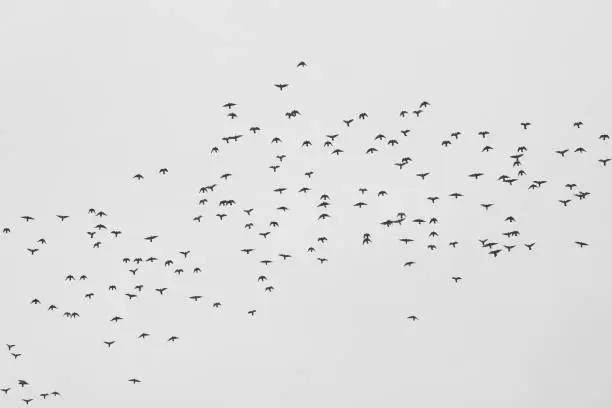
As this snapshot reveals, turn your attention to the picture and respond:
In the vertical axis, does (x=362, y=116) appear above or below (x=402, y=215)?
above

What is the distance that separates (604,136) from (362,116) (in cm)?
2177

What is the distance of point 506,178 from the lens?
9144 cm

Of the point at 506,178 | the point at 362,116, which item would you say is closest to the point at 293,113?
the point at 362,116

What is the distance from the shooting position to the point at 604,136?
88.1 m

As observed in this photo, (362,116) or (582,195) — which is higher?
(362,116)

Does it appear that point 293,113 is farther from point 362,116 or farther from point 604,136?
point 604,136

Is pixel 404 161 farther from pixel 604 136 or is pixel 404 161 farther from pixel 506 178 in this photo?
pixel 604 136

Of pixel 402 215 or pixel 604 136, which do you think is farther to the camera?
pixel 402 215

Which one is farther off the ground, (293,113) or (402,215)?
(293,113)

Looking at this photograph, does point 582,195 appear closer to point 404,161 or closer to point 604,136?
point 604,136

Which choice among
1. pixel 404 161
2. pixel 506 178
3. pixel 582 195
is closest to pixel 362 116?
pixel 404 161

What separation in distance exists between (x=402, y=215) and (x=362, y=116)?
33.0 feet

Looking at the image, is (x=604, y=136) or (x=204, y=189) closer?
(x=604, y=136)

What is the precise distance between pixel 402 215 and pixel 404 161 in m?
5.15
